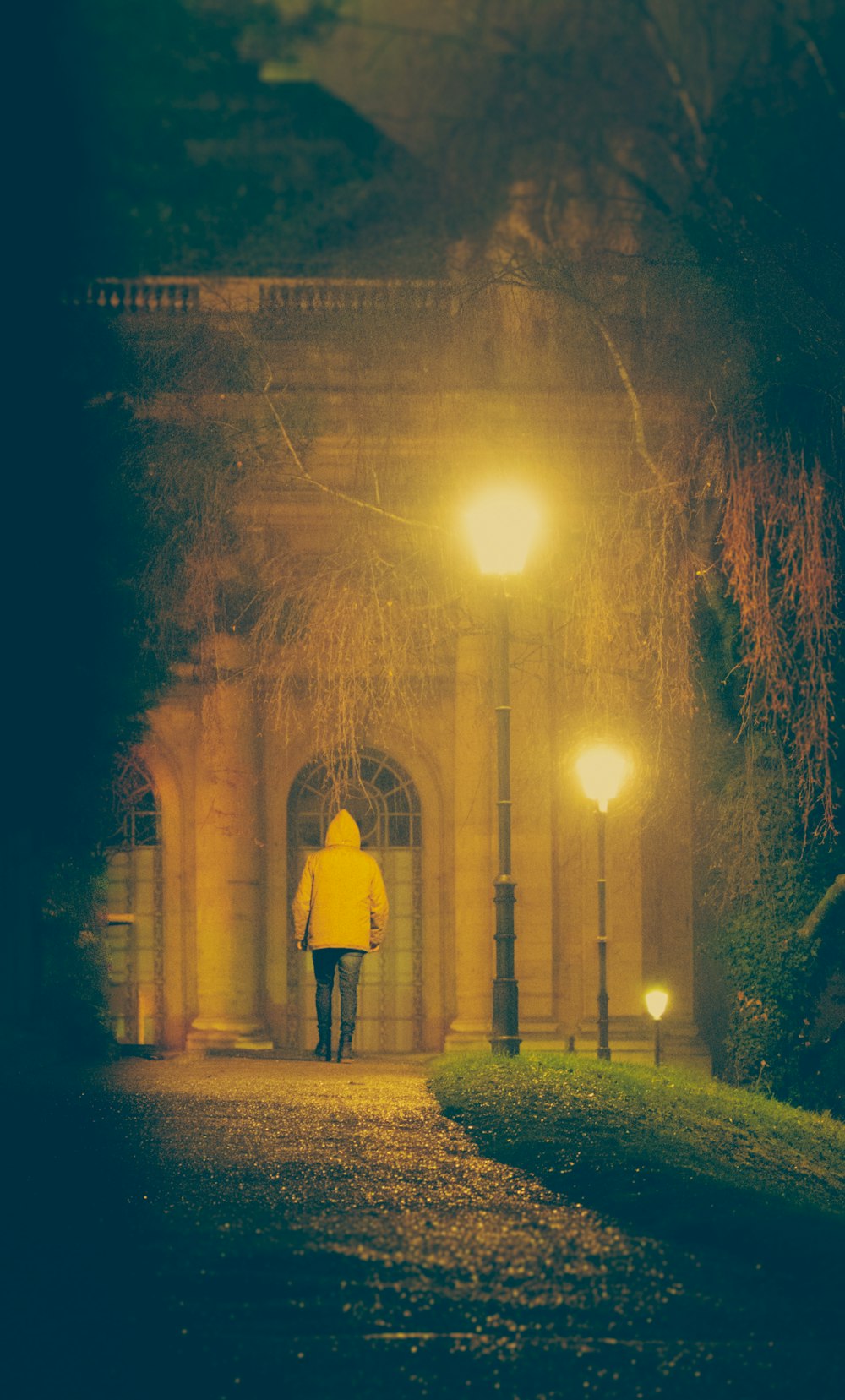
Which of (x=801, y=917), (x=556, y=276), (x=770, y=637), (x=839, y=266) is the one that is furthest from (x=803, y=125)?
(x=801, y=917)

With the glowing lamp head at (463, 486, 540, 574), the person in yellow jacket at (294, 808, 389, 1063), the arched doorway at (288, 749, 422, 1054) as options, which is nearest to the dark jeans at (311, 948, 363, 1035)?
the person in yellow jacket at (294, 808, 389, 1063)

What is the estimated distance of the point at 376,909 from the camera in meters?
12.6

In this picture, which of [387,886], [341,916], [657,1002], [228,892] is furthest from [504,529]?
[387,886]

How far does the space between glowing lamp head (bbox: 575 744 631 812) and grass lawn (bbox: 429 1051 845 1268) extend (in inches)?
148

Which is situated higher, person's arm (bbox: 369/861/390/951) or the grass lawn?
person's arm (bbox: 369/861/390/951)

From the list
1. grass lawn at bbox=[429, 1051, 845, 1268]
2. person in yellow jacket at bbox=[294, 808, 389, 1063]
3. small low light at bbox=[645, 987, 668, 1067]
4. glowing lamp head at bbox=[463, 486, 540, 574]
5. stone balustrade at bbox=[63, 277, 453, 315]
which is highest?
stone balustrade at bbox=[63, 277, 453, 315]

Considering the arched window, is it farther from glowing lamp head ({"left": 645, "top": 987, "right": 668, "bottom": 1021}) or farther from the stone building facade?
glowing lamp head ({"left": 645, "top": 987, "right": 668, "bottom": 1021})

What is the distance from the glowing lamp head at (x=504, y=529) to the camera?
11.2 meters

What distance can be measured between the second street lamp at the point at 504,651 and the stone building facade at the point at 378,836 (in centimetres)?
302

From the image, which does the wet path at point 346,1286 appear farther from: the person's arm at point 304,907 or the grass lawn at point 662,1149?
the person's arm at point 304,907

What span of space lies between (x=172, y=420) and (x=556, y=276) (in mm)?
4054

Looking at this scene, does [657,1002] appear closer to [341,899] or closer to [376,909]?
[376,909]

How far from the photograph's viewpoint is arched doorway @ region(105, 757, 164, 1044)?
18.3 meters

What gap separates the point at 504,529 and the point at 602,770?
492cm
